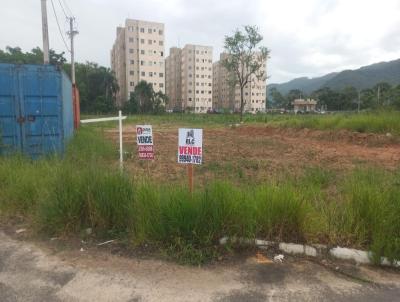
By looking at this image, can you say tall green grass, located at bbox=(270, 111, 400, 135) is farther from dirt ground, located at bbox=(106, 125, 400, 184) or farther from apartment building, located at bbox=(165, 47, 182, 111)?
apartment building, located at bbox=(165, 47, 182, 111)

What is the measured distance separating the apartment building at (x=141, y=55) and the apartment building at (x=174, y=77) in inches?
783

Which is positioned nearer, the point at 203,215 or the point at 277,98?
the point at 203,215

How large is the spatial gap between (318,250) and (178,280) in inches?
59.7

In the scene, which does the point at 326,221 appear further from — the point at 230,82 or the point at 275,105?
the point at 275,105

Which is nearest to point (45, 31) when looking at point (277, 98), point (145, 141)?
point (145, 141)

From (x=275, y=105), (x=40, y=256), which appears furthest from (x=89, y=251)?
(x=275, y=105)

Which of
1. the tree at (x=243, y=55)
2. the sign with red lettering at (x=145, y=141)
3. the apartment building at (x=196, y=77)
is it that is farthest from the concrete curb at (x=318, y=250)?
the apartment building at (x=196, y=77)

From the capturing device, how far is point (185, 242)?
3.68 metres

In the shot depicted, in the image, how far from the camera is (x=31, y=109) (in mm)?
8422

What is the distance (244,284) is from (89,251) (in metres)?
1.71

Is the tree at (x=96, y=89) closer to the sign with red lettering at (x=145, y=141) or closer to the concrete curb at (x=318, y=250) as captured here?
the sign with red lettering at (x=145, y=141)

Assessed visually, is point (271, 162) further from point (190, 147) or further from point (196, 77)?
point (196, 77)

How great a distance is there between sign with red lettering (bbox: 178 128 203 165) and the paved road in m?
1.17

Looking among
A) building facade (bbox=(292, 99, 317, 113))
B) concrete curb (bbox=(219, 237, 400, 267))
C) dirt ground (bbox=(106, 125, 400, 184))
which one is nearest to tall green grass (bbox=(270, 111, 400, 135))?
dirt ground (bbox=(106, 125, 400, 184))
